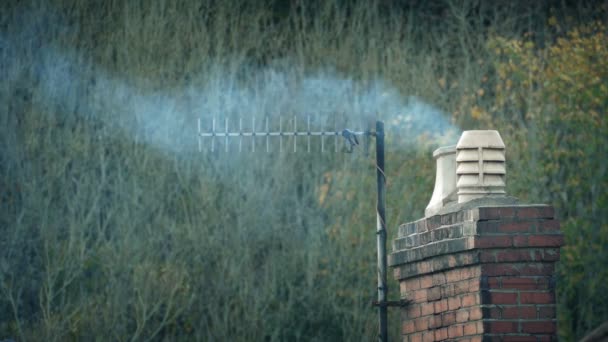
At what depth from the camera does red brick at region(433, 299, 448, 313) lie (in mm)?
5180

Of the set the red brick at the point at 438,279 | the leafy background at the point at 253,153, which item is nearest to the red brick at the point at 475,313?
the red brick at the point at 438,279

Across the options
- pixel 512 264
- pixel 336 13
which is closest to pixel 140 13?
pixel 336 13

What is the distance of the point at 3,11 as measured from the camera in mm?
18141

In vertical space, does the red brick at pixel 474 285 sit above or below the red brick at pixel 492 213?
below

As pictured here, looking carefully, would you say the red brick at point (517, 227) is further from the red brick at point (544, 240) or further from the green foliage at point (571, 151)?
the green foliage at point (571, 151)

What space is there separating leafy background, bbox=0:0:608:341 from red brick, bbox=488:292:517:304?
9.53 metres

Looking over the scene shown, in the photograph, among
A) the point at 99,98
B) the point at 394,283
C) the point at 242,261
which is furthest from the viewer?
the point at 99,98

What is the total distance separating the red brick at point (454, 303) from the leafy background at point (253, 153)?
364 inches

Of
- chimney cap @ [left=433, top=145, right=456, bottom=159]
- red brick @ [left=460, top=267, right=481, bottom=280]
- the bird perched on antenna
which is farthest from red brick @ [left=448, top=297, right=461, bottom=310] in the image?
the bird perched on antenna

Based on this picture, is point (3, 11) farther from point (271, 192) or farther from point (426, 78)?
point (426, 78)

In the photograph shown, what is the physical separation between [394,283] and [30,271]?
5.72m

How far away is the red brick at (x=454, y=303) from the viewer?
5.04 meters

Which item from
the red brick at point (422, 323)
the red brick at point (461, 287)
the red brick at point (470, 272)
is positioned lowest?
the red brick at point (422, 323)

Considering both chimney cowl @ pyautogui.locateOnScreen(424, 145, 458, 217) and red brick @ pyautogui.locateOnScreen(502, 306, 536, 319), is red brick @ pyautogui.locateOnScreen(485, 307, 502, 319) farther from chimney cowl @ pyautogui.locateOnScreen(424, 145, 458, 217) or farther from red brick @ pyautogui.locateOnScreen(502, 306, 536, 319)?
chimney cowl @ pyautogui.locateOnScreen(424, 145, 458, 217)
